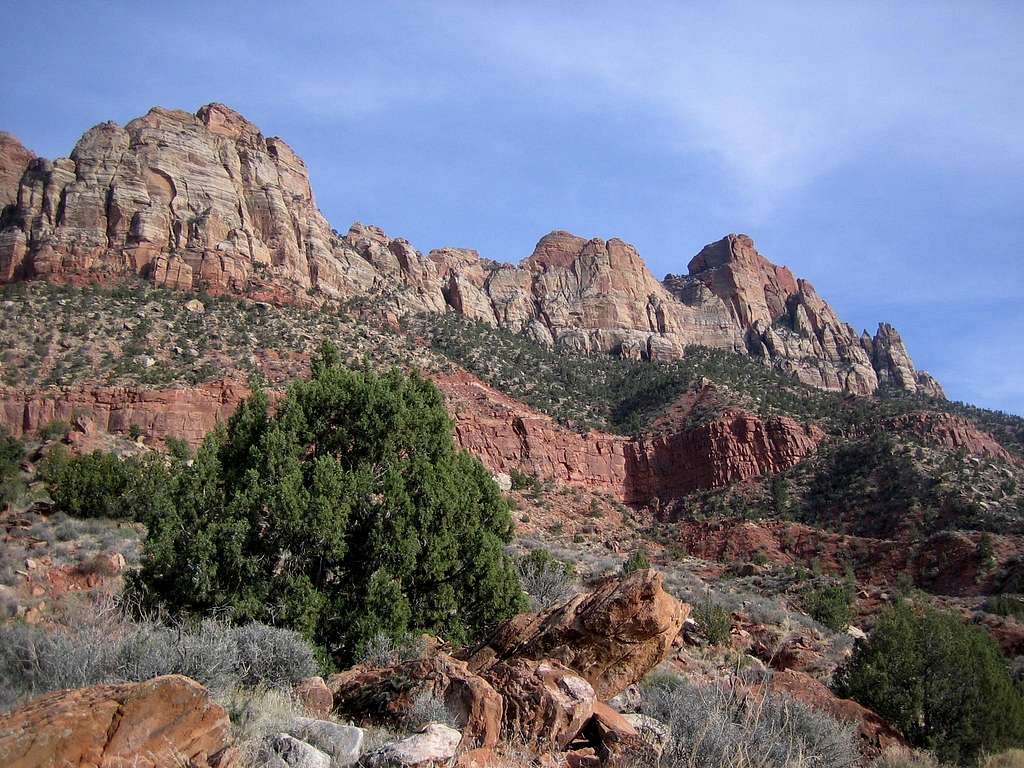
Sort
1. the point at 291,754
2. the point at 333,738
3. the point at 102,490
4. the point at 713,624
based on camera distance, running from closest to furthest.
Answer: the point at 291,754, the point at 333,738, the point at 713,624, the point at 102,490

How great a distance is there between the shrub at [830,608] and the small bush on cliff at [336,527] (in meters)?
14.3

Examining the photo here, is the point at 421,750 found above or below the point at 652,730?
above

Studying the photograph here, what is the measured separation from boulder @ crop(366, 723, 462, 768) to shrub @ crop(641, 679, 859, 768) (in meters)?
1.66

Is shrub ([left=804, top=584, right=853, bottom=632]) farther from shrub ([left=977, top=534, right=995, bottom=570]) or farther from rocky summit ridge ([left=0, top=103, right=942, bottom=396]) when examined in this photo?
rocky summit ridge ([left=0, top=103, right=942, bottom=396])

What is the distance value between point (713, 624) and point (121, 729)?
15190 mm

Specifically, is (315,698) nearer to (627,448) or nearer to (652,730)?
(652,730)

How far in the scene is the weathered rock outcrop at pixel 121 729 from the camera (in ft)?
12.7

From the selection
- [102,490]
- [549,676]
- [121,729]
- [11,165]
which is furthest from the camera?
[11,165]

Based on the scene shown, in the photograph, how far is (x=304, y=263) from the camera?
6009 cm

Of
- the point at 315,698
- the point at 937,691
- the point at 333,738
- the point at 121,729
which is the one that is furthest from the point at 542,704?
the point at 937,691

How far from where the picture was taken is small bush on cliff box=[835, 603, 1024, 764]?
408 inches

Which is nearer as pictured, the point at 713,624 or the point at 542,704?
the point at 542,704

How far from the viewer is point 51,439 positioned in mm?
33469

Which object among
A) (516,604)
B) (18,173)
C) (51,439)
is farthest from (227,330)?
(516,604)
